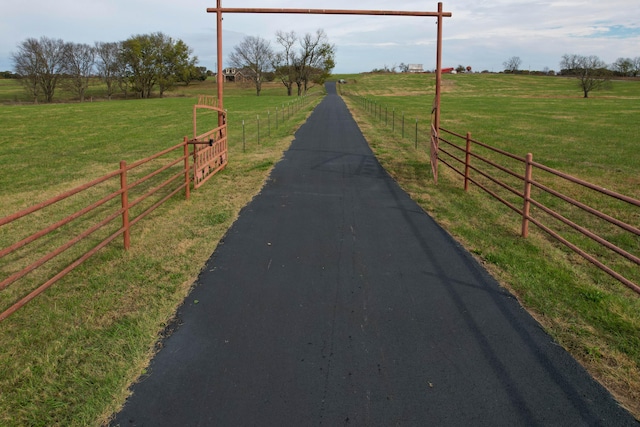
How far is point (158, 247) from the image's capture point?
724cm

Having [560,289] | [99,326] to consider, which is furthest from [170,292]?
[560,289]

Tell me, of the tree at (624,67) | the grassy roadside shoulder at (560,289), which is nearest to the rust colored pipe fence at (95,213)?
the grassy roadside shoulder at (560,289)

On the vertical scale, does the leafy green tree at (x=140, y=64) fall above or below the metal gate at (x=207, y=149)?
above

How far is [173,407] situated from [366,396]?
144cm

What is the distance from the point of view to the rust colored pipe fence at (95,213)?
480 centimetres

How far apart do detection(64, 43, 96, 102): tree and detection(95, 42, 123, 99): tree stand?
1465mm

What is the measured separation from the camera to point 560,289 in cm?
574

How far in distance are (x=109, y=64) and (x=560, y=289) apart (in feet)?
314

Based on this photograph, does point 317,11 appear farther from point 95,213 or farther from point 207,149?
point 95,213

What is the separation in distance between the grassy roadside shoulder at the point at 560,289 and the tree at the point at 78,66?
81413 millimetres

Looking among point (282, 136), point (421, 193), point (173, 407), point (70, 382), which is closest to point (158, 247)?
point (70, 382)

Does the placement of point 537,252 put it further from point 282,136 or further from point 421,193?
point 282,136

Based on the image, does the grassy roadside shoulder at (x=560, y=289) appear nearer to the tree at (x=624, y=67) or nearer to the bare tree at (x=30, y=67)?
the bare tree at (x=30, y=67)

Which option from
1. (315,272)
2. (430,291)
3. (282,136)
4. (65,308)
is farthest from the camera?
(282,136)
